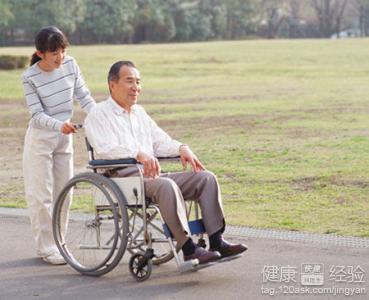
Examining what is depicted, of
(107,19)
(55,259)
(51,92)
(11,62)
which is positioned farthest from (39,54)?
(107,19)

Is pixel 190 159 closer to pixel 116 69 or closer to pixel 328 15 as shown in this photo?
pixel 116 69

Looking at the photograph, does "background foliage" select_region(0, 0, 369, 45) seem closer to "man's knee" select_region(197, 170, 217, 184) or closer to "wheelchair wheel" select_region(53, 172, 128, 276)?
"wheelchair wheel" select_region(53, 172, 128, 276)

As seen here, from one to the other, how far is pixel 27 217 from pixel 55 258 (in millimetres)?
1904

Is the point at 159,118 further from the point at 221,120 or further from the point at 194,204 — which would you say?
the point at 194,204

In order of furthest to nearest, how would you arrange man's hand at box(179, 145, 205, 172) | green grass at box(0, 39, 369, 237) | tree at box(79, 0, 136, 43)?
tree at box(79, 0, 136, 43), green grass at box(0, 39, 369, 237), man's hand at box(179, 145, 205, 172)

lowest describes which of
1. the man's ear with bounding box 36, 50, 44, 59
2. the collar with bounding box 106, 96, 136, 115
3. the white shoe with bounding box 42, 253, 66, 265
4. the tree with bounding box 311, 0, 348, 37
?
the tree with bounding box 311, 0, 348, 37

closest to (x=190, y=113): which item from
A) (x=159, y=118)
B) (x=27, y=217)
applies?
(x=159, y=118)

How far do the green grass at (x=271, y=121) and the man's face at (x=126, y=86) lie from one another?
2.17 m

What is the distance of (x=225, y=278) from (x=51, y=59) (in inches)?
76.1

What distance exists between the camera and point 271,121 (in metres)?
18.9

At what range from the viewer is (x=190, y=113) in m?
21.4

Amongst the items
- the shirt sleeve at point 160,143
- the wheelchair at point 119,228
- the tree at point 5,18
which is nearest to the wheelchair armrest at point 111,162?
the wheelchair at point 119,228

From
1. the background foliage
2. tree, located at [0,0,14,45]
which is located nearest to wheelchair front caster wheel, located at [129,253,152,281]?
tree, located at [0,0,14,45]

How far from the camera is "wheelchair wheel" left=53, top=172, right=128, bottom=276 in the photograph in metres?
6.47
